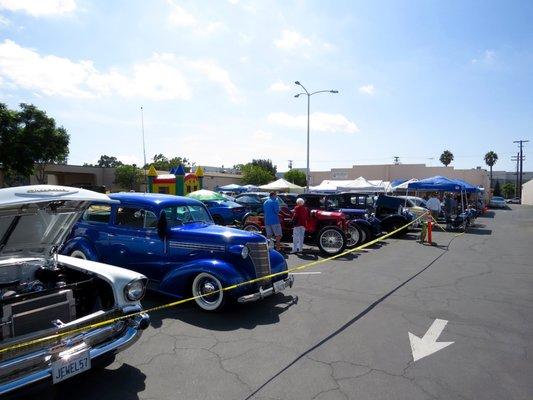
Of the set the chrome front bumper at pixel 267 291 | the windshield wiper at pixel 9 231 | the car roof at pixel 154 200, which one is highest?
the car roof at pixel 154 200

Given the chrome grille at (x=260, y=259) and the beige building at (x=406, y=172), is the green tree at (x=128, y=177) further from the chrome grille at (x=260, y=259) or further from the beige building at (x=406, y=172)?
the chrome grille at (x=260, y=259)

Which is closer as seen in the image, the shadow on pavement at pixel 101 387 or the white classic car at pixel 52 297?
the white classic car at pixel 52 297

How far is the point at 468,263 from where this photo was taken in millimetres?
10234

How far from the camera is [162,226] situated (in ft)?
20.2

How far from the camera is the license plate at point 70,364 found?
10.3 feet

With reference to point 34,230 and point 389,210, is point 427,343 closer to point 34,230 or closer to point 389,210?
point 34,230

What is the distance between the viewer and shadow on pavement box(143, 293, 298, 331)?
5.38m

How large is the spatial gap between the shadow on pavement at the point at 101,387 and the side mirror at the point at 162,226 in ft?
8.06

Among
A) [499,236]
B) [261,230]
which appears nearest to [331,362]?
[261,230]

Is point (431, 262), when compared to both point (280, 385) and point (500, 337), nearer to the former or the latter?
point (500, 337)

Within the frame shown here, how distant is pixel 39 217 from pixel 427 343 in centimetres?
477

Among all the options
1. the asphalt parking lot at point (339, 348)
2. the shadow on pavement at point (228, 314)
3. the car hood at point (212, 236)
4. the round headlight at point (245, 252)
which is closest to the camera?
the asphalt parking lot at point (339, 348)

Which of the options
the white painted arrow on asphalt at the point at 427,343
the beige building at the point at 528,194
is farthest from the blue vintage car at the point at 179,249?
the beige building at the point at 528,194

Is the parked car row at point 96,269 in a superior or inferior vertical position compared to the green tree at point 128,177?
inferior
